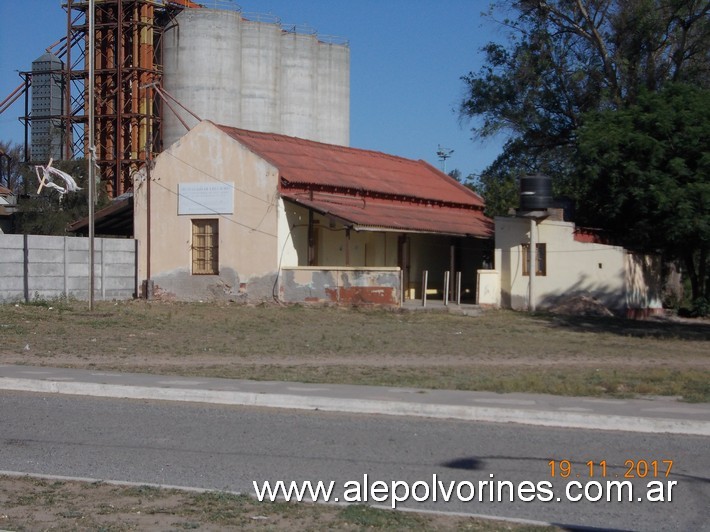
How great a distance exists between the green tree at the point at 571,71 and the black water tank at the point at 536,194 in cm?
403

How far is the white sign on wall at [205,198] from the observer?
34.0 m

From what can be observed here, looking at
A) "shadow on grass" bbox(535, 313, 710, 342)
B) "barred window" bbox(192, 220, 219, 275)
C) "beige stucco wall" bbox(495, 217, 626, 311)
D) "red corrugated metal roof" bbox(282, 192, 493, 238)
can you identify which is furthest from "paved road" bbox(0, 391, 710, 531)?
"barred window" bbox(192, 220, 219, 275)

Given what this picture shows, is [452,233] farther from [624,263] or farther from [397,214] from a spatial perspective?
[624,263]

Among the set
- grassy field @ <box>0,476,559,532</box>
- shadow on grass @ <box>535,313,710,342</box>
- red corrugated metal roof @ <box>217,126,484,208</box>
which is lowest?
grassy field @ <box>0,476,559,532</box>

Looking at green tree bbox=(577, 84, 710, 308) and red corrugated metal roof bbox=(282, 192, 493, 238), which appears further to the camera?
red corrugated metal roof bbox=(282, 192, 493, 238)

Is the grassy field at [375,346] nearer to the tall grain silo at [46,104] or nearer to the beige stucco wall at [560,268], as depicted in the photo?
the beige stucco wall at [560,268]

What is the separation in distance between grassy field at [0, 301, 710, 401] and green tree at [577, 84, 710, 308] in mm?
2980

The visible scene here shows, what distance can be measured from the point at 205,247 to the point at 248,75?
2463cm

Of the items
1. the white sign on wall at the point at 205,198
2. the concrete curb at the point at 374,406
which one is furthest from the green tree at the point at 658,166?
the concrete curb at the point at 374,406

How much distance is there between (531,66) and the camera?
3856 centimetres

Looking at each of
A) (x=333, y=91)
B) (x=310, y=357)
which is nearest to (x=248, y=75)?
(x=333, y=91)

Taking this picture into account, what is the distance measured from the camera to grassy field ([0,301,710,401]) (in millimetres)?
15458

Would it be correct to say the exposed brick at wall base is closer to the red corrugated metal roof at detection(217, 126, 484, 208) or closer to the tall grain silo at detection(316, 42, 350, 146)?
the red corrugated metal roof at detection(217, 126, 484, 208)

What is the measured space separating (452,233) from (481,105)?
296 inches
